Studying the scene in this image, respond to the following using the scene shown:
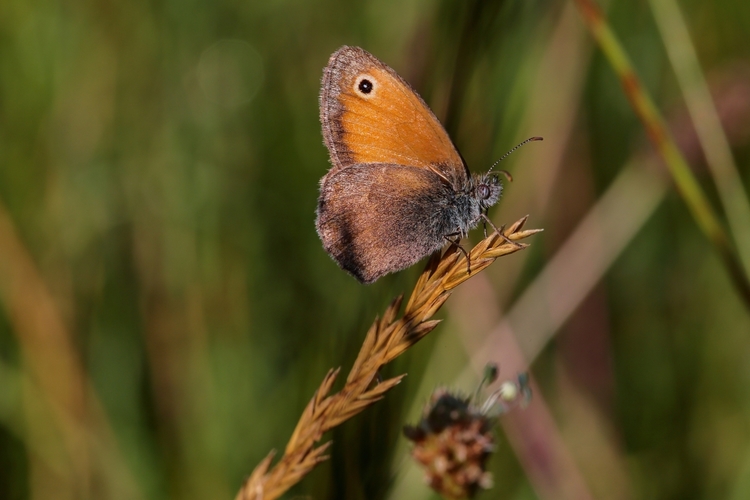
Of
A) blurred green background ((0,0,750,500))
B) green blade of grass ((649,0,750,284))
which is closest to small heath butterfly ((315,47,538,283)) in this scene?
blurred green background ((0,0,750,500))

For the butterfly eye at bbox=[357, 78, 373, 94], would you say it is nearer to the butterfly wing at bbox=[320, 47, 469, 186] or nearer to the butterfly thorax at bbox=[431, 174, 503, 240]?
the butterfly wing at bbox=[320, 47, 469, 186]

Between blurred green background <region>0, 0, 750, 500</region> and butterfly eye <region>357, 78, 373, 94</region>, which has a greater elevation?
butterfly eye <region>357, 78, 373, 94</region>

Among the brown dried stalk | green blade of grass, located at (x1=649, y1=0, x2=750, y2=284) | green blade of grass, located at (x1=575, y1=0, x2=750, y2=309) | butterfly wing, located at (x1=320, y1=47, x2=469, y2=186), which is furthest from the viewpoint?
butterfly wing, located at (x1=320, y1=47, x2=469, y2=186)

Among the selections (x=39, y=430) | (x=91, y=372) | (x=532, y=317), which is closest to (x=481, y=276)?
(x=532, y=317)

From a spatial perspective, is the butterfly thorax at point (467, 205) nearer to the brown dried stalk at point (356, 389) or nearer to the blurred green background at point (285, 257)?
the blurred green background at point (285, 257)

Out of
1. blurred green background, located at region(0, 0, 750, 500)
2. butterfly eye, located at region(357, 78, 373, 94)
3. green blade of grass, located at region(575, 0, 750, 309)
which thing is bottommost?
blurred green background, located at region(0, 0, 750, 500)

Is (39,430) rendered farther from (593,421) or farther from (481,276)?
(593,421)

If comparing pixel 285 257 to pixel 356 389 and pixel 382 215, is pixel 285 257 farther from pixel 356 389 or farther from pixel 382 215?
pixel 356 389

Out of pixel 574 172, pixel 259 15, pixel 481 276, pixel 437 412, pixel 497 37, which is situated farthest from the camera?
pixel 259 15
